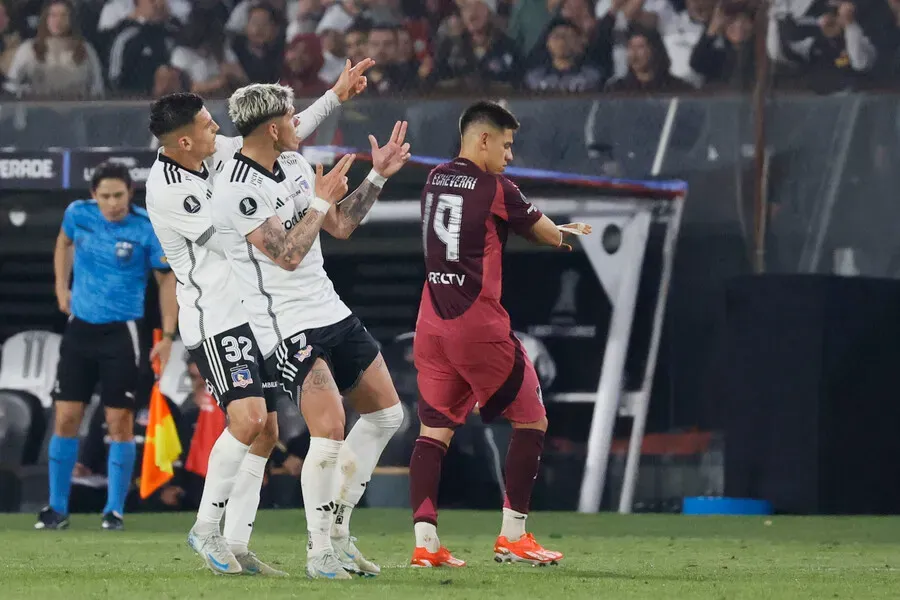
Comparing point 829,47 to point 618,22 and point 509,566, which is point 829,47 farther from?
point 509,566

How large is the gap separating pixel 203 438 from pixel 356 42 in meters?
3.20

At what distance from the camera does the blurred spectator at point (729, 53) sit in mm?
11820

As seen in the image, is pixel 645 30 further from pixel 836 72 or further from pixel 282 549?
pixel 282 549

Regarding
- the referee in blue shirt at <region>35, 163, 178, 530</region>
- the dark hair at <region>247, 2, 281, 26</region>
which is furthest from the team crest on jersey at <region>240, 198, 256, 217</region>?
the dark hair at <region>247, 2, 281, 26</region>

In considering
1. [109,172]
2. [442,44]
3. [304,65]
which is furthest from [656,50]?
[109,172]

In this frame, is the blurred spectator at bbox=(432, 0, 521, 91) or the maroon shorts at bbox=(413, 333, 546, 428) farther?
the blurred spectator at bbox=(432, 0, 521, 91)

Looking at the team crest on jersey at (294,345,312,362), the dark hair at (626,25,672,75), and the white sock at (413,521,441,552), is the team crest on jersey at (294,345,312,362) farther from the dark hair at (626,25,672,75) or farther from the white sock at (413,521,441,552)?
the dark hair at (626,25,672,75)

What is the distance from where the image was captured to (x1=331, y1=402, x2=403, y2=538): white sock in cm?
670

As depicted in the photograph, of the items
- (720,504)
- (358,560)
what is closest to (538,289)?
(720,504)

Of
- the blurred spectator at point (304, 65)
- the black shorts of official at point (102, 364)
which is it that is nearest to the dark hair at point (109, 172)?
the black shorts of official at point (102, 364)

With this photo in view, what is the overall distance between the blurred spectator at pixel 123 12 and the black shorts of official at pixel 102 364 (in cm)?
337

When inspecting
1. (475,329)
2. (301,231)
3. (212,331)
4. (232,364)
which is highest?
(301,231)

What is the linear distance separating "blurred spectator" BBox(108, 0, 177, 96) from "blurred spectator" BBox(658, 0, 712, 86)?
3.70 meters

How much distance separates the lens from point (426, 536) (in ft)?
22.9
